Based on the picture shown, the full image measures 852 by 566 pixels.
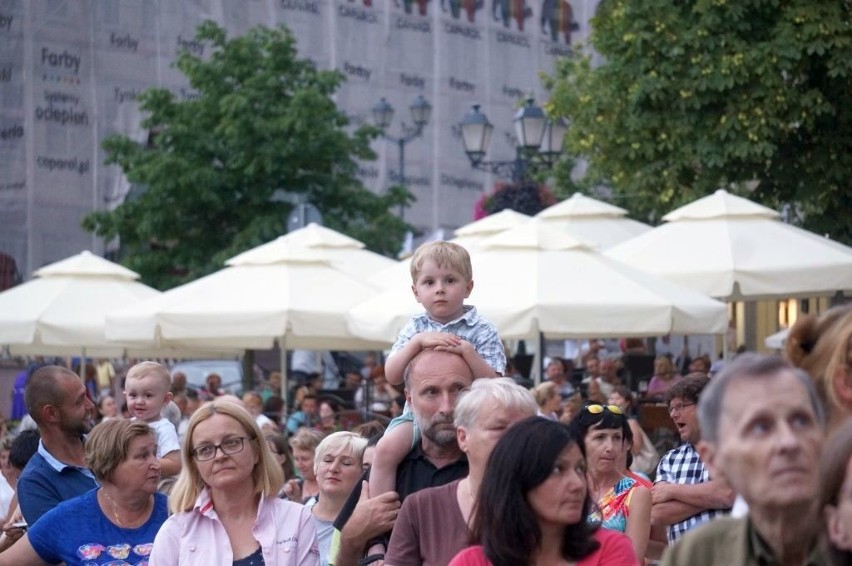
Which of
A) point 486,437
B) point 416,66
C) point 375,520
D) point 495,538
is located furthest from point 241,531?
point 416,66

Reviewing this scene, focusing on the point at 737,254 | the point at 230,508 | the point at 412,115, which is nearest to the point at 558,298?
the point at 737,254

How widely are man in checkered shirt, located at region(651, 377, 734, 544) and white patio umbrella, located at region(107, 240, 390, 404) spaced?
385 inches

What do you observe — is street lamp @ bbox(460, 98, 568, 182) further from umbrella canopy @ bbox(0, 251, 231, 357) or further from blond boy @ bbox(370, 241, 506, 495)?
blond boy @ bbox(370, 241, 506, 495)

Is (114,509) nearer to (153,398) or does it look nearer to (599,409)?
(599,409)

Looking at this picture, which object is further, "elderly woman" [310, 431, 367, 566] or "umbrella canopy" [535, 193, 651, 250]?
"umbrella canopy" [535, 193, 651, 250]

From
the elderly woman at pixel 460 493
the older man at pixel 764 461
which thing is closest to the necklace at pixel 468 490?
the elderly woman at pixel 460 493

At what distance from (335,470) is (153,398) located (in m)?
1.72

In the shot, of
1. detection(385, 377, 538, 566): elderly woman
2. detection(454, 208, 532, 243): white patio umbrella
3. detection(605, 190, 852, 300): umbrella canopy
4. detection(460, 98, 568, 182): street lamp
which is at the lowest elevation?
detection(385, 377, 538, 566): elderly woman

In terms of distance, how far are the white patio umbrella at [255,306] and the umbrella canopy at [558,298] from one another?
1528 millimetres

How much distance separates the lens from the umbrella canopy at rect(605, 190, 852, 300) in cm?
1691

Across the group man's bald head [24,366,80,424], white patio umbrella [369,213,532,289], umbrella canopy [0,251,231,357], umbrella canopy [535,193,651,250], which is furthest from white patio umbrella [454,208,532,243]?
man's bald head [24,366,80,424]

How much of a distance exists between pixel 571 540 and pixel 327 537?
3.69m

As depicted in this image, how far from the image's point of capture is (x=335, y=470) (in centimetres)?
841

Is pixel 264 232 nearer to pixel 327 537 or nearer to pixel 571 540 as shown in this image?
pixel 327 537
